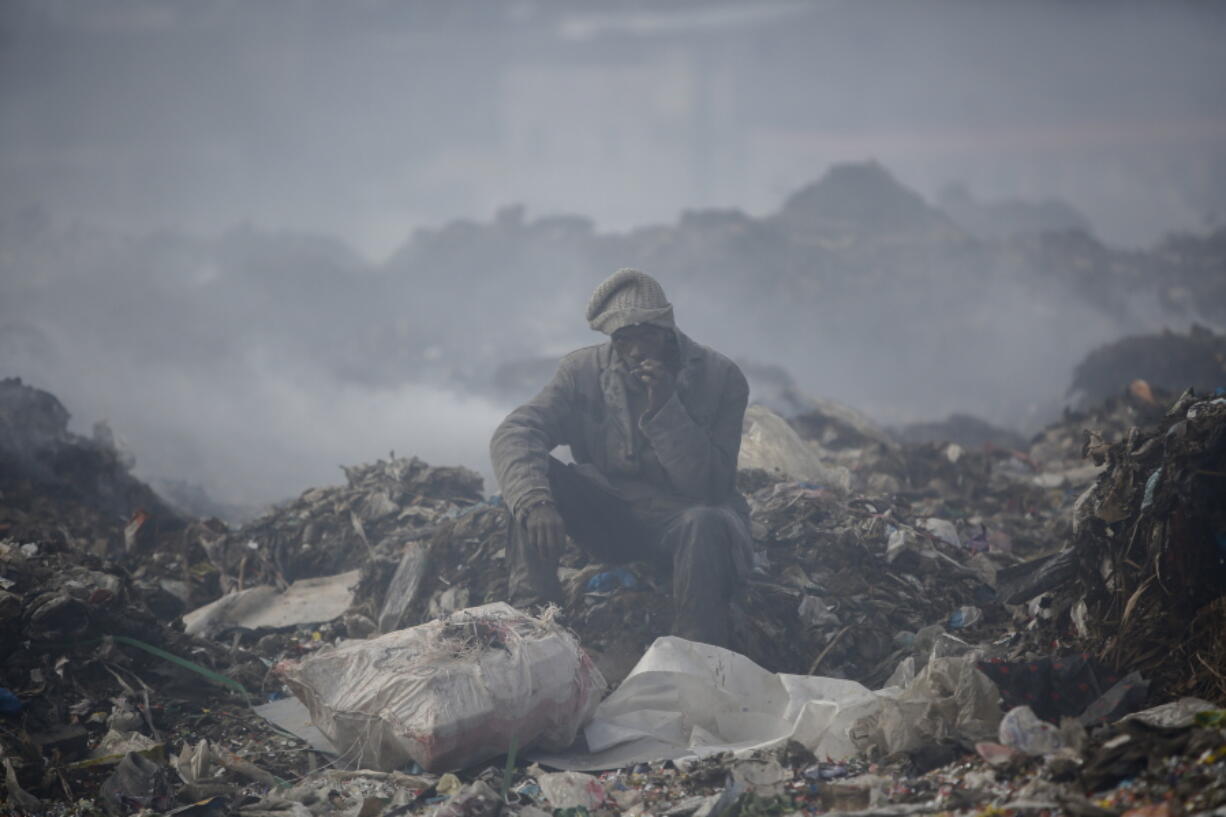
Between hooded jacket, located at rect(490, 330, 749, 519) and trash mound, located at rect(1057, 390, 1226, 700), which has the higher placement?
hooded jacket, located at rect(490, 330, 749, 519)

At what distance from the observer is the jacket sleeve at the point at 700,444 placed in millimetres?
4602

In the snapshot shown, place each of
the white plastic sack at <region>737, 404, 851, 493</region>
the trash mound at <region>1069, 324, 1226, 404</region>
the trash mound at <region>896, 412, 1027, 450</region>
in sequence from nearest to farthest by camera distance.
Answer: the white plastic sack at <region>737, 404, 851, 493</region> < the trash mound at <region>896, 412, 1027, 450</region> < the trash mound at <region>1069, 324, 1226, 404</region>

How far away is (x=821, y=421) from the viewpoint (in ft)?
34.6

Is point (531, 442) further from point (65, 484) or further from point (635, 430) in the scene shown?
point (65, 484)

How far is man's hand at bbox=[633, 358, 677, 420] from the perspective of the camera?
4.59 m

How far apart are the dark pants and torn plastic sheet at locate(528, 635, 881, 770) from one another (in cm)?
40

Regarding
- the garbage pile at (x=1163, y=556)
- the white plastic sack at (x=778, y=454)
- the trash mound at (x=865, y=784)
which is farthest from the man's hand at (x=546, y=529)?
the white plastic sack at (x=778, y=454)

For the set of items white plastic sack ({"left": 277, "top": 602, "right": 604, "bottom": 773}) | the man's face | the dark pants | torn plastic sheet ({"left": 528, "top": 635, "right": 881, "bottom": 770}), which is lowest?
torn plastic sheet ({"left": 528, "top": 635, "right": 881, "bottom": 770})

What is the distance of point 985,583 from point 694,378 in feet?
6.60

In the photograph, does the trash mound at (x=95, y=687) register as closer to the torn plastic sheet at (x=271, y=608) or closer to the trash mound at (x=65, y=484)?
the torn plastic sheet at (x=271, y=608)

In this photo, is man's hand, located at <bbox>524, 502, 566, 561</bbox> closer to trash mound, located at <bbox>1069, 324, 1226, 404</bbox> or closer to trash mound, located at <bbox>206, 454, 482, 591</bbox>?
trash mound, located at <bbox>206, 454, 482, 591</bbox>

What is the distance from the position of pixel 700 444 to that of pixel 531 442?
880mm

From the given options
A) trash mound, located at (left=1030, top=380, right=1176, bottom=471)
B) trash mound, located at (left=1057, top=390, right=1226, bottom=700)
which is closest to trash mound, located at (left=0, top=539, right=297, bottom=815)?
trash mound, located at (left=1057, top=390, right=1226, bottom=700)

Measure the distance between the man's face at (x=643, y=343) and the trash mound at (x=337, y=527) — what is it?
2171 millimetres
